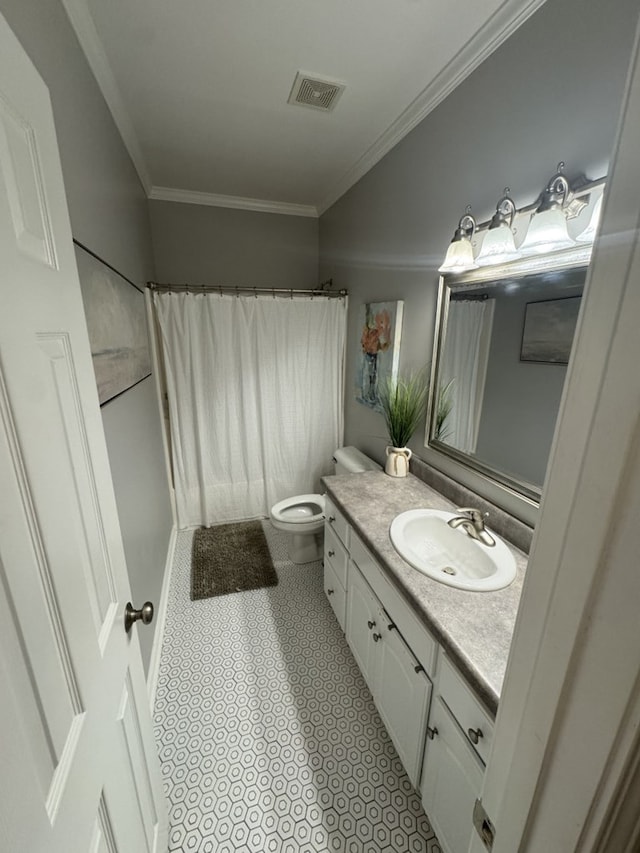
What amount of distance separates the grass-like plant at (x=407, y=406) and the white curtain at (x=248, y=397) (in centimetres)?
105

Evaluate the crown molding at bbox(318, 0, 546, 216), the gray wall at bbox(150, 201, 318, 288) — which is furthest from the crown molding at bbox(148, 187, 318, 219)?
the crown molding at bbox(318, 0, 546, 216)

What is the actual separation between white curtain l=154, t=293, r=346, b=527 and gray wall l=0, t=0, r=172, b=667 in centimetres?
30

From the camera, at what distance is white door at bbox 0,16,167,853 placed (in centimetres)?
40

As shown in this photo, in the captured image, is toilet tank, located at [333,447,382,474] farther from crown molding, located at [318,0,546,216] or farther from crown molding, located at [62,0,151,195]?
crown molding, located at [62,0,151,195]

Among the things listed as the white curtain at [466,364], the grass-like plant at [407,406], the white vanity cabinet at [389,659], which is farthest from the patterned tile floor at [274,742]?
the white curtain at [466,364]

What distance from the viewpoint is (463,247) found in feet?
4.32

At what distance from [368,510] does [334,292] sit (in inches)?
69.3

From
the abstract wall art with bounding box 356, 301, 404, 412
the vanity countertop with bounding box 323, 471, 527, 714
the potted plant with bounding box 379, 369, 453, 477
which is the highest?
the abstract wall art with bounding box 356, 301, 404, 412

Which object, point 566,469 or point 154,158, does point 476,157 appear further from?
point 154,158

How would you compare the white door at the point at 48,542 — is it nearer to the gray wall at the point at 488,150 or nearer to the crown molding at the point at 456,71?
the gray wall at the point at 488,150

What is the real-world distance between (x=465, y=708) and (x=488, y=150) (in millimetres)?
1784

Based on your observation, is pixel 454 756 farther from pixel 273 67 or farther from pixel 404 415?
pixel 273 67

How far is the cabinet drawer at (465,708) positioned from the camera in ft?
2.54

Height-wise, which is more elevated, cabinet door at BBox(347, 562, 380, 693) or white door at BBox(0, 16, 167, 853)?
white door at BBox(0, 16, 167, 853)
